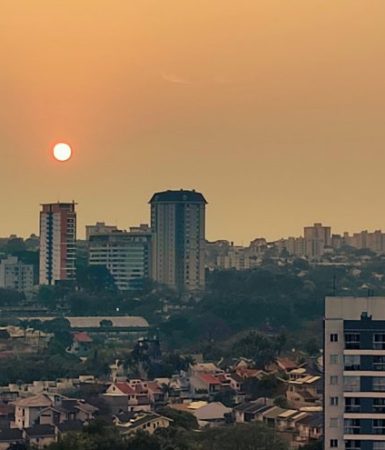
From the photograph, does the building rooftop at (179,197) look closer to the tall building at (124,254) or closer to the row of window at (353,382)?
the tall building at (124,254)

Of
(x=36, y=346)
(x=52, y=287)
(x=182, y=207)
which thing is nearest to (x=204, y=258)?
(x=182, y=207)

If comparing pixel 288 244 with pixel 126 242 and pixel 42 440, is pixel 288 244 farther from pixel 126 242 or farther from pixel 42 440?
pixel 42 440

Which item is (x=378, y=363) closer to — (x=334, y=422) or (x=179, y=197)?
(x=334, y=422)

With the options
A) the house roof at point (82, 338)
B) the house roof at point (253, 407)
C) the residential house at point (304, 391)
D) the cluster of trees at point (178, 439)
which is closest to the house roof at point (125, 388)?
the residential house at point (304, 391)

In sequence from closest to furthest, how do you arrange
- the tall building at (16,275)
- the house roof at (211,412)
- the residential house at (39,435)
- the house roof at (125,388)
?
the residential house at (39,435)
the house roof at (211,412)
the house roof at (125,388)
the tall building at (16,275)

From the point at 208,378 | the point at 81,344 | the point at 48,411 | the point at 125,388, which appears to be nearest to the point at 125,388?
the point at 125,388

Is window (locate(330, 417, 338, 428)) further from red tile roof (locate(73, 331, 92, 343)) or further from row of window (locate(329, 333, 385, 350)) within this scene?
red tile roof (locate(73, 331, 92, 343))
